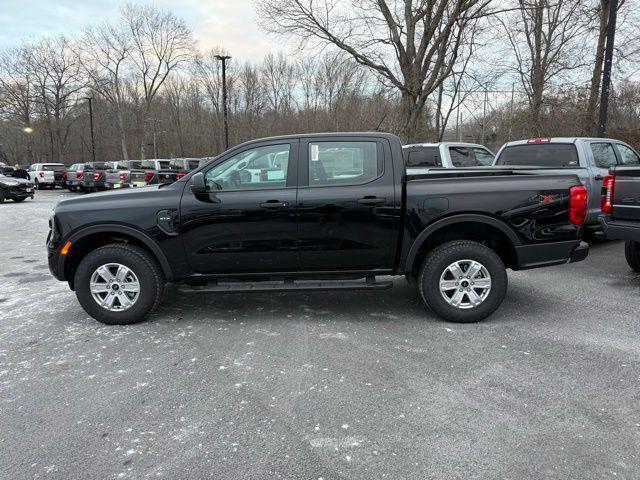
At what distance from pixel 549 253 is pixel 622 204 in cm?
174

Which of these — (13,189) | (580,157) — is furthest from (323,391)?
(13,189)

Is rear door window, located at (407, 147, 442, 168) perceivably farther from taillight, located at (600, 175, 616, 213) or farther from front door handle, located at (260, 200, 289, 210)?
front door handle, located at (260, 200, 289, 210)

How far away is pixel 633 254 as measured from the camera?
6434mm

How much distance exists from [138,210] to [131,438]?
2.41 meters

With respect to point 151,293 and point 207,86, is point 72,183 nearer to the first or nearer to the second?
point 151,293

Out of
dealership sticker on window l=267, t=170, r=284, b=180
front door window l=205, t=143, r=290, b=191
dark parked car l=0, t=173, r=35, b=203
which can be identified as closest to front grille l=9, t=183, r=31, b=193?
dark parked car l=0, t=173, r=35, b=203

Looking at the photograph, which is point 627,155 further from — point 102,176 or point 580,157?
point 102,176

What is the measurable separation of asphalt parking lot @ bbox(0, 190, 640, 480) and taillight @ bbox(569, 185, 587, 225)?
1058 millimetres

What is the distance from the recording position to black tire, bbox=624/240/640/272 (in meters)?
6.41

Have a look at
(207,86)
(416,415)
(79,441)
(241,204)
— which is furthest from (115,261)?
(207,86)

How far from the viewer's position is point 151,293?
4.66m

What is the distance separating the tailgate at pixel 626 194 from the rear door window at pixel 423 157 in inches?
169

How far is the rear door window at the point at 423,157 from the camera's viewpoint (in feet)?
31.9

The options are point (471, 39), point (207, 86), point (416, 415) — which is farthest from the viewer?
point (207, 86)
